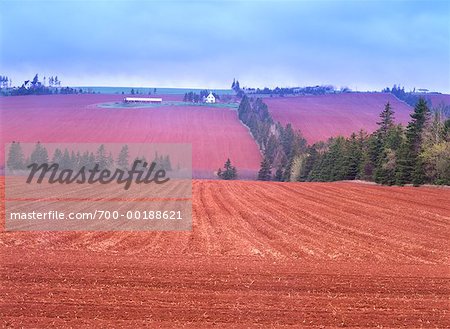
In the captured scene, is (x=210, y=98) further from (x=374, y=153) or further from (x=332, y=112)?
(x=374, y=153)

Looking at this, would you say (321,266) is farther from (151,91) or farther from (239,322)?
(151,91)

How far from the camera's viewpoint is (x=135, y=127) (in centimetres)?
9169

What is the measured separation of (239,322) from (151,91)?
131584 mm

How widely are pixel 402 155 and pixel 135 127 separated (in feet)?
178

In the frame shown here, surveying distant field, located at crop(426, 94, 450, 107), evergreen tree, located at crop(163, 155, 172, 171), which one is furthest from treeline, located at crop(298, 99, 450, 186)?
distant field, located at crop(426, 94, 450, 107)

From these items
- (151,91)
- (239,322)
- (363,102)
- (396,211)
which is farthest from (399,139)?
(151,91)

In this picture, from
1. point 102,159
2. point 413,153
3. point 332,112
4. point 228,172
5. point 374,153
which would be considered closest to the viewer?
point 413,153

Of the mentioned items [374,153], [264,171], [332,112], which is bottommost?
[264,171]

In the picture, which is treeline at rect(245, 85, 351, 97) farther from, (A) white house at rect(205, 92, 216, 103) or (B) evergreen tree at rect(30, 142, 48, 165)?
(B) evergreen tree at rect(30, 142, 48, 165)

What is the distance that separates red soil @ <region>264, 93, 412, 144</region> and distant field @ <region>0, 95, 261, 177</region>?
11344 mm

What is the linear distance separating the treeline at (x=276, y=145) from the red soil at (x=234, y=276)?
59.5 metres

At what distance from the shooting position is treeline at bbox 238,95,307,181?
274 feet

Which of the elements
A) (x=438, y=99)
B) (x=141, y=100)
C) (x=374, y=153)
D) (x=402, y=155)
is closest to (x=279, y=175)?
(x=374, y=153)

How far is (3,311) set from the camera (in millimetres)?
9750
